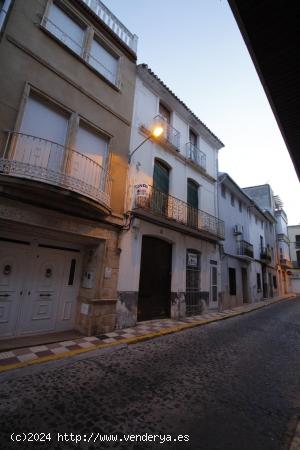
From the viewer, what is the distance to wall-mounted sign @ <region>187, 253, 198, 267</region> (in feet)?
33.6

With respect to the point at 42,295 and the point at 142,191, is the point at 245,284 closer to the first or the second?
the point at 142,191

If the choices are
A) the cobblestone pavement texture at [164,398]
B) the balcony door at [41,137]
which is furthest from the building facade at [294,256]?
the balcony door at [41,137]

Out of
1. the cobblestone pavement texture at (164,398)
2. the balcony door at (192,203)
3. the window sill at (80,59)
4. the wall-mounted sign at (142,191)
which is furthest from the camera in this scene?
the balcony door at (192,203)

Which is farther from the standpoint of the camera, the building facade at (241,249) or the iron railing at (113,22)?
the building facade at (241,249)

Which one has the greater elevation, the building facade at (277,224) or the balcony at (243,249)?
the building facade at (277,224)

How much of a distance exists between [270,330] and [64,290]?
6978 mm

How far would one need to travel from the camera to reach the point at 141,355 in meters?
4.73

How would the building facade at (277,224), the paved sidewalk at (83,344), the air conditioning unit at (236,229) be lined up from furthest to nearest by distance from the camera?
the building facade at (277,224)
the air conditioning unit at (236,229)
the paved sidewalk at (83,344)

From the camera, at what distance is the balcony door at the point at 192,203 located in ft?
34.2

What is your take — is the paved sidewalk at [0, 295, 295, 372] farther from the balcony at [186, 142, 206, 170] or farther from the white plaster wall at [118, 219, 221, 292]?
the balcony at [186, 142, 206, 170]

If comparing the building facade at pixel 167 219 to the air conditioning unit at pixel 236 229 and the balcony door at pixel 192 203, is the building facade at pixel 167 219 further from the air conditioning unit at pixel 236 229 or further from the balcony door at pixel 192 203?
the air conditioning unit at pixel 236 229

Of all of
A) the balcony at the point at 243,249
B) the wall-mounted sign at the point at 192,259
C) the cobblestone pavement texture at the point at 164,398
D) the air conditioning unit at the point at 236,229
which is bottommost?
the cobblestone pavement texture at the point at 164,398

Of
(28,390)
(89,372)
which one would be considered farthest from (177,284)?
(28,390)

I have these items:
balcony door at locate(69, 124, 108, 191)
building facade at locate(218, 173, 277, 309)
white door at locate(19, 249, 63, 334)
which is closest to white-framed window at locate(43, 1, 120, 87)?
balcony door at locate(69, 124, 108, 191)
